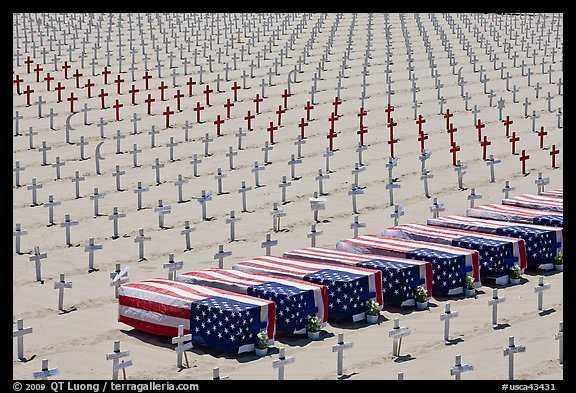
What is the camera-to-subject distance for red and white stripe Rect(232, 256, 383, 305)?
2703cm

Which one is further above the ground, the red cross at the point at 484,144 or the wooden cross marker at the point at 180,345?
the red cross at the point at 484,144

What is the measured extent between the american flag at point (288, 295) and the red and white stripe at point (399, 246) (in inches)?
117

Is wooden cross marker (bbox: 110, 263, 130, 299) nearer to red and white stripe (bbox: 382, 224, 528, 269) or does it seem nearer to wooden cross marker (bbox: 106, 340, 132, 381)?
wooden cross marker (bbox: 106, 340, 132, 381)

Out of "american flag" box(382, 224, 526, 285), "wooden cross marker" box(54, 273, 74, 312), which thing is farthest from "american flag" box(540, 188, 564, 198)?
"wooden cross marker" box(54, 273, 74, 312)

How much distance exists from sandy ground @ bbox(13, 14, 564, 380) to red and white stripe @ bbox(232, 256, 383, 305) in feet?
2.14

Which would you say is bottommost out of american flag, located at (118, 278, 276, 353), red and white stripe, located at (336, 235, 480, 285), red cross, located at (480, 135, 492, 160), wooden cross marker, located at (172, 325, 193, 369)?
wooden cross marker, located at (172, 325, 193, 369)

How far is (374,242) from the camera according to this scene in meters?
30.1

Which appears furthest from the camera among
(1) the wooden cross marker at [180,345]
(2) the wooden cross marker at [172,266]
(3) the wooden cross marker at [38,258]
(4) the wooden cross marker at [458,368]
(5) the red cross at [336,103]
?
(5) the red cross at [336,103]

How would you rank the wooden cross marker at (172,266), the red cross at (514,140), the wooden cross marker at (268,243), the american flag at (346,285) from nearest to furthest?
1. the american flag at (346,285)
2. the wooden cross marker at (172,266)
3. the wooden cross marker at (268,243)
4. the red cross at (514,140)

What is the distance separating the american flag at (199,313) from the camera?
24.8 meters

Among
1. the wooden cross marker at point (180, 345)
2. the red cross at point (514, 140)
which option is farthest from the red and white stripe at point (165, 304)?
the red cross at point (514, 140)

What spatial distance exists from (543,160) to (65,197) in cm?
1232

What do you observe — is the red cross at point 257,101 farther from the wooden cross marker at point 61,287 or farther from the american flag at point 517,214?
the wooden cross marker at point 61,287
